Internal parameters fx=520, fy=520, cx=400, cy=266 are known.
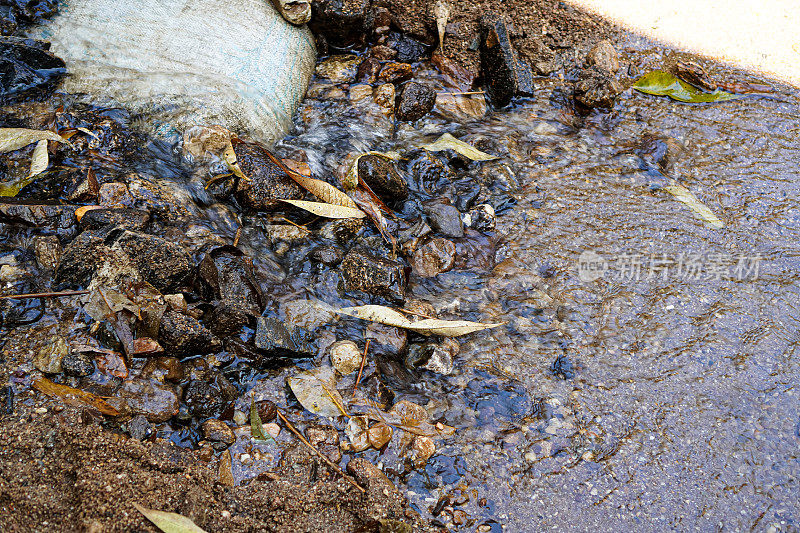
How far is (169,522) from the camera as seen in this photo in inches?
53.6

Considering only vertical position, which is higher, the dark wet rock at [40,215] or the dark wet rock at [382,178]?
the dark wet rock at [382,178]

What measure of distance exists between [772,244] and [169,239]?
275cm

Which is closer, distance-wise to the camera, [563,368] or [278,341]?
[278,341]

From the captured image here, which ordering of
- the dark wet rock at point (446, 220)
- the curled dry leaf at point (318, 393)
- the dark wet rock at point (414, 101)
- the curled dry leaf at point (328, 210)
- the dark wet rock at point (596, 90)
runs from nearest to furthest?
the curled dry leaf at point (318, 393) → the curled dry leaf at point (328, 210) → the dark wet rock at point (446, 220) → the dark wet rock at point (414, 101) → the dark wet rock at point (596, 90)

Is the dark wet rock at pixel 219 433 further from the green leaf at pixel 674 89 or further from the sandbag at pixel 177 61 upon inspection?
the green leaf at pixel 674 89

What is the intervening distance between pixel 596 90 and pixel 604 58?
1.22 ft

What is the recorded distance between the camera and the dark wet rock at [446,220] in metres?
2.48

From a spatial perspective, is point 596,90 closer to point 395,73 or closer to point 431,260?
point 395,73

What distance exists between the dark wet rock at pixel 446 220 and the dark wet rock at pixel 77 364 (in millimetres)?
1506

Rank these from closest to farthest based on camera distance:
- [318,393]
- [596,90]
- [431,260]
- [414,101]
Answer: [318,393] < [431,260] < [414,101] < [596,90]

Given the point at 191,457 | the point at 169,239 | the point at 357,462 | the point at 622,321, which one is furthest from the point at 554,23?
the point at 191,457

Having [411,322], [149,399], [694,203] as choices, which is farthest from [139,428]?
[694,203]

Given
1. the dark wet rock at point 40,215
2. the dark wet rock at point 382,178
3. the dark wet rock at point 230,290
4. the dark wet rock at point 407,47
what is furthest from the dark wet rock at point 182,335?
the dark wet rock at point 407,47

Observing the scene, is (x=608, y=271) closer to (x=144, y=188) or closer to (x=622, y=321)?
(x=622, y=321)
